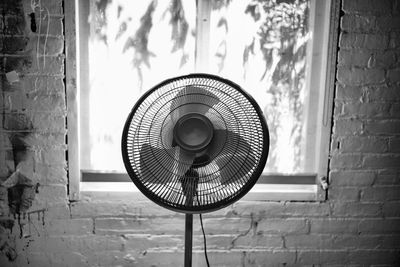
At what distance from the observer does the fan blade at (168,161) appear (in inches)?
49.8

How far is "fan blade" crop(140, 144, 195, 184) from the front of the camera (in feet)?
4.15

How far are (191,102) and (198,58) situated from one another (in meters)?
0.66

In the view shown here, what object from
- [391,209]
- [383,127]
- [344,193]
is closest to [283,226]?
[344,193]

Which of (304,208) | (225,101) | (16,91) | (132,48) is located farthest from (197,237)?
(16,91)

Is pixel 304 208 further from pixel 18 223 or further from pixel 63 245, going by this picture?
pixel 18 223

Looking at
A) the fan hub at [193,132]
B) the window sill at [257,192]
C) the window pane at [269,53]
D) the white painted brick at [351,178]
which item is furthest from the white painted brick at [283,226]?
the fan hub at [193,132]

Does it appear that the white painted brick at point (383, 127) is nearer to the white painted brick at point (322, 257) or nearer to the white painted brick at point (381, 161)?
the white painted brick at point (381, 161)

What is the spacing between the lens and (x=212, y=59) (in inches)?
73.8

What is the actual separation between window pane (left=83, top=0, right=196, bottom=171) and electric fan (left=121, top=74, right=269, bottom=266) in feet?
2.12

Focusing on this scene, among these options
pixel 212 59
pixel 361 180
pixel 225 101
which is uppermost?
pixel 212 59

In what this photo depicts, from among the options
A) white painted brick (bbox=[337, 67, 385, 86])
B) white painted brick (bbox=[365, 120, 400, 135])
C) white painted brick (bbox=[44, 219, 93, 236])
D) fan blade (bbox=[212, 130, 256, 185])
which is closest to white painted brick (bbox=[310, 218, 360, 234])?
white painted brick (bbox=[365, 120, 400, 135])

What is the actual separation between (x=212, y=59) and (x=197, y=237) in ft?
3.28

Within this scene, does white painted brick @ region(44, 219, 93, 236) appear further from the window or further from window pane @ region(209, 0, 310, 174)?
A: window pane @ region(209, 0, 310, 174)

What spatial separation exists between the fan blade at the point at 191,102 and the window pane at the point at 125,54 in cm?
64
